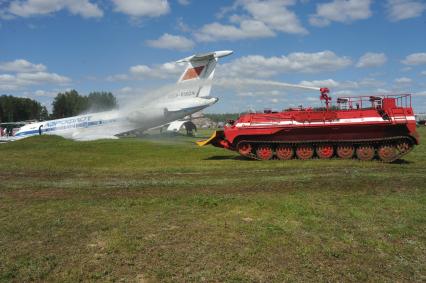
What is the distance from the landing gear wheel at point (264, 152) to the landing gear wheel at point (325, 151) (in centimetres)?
228

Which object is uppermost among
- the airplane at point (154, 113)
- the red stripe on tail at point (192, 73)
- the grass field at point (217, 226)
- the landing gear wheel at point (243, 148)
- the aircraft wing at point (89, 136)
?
the red stripe on tail at point (192, 73)

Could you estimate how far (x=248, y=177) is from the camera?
13969mm

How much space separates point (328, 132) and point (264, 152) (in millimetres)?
3212

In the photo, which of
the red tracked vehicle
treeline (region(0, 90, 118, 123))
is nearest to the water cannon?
the red tracked vehicle

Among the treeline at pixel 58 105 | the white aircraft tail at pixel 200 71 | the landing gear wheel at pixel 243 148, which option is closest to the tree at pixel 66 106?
the treeline at pixel 58 105

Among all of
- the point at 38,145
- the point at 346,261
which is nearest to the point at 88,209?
the point at 346,261

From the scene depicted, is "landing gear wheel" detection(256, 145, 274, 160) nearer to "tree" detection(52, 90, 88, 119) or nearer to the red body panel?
the red body panel

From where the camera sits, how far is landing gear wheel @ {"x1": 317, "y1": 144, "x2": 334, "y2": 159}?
1927 centimetres

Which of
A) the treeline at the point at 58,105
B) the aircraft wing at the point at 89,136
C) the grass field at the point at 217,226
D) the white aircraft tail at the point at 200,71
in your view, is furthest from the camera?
the treeline at the point at 58,105

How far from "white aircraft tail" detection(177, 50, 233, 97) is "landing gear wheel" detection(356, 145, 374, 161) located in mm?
13623

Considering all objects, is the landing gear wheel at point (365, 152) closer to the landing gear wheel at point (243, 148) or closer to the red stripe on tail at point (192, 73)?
the landing gear wheel at point (243, 148)

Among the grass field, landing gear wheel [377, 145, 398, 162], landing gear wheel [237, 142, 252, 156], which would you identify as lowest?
the grass field

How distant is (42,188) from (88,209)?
403 centimetres

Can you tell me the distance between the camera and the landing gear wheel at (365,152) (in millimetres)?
18719
